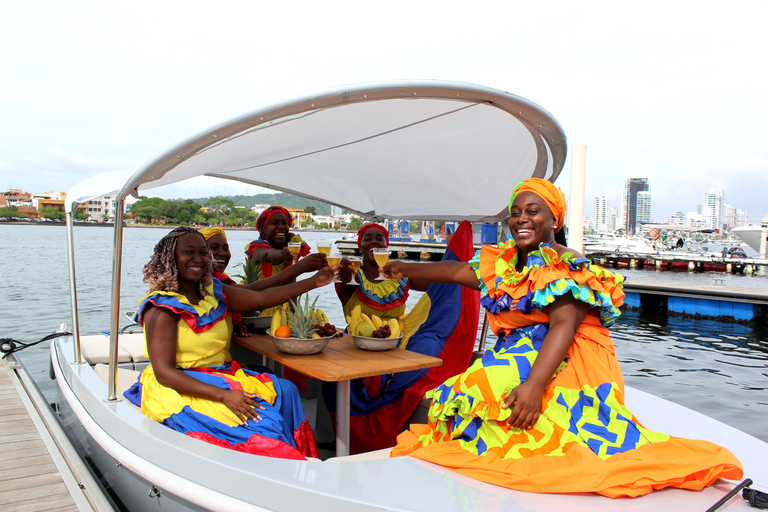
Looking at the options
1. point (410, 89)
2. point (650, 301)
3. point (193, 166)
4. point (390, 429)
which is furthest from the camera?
point (650, 301)

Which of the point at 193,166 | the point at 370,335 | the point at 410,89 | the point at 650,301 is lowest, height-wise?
the point at 650,301

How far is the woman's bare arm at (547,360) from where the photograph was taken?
185 centimetres

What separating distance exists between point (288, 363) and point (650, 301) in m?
15.3

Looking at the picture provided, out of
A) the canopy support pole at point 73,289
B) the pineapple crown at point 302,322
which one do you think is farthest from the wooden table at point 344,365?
the canopy support pole at point 73,289

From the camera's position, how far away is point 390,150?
10.8 ft

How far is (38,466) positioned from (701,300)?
51.7 ft

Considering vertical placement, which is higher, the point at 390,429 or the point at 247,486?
the point at 247,486

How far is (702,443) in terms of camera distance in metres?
1.85

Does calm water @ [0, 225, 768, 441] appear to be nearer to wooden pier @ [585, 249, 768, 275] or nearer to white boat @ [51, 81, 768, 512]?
white boat @ [51, 81, 768, 512]

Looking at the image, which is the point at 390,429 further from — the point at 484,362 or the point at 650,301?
the point at 650,301

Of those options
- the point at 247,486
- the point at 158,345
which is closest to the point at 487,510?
the point at 247,486

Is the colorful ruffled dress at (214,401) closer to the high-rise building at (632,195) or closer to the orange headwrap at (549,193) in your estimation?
the orange headwrap at (549,193)

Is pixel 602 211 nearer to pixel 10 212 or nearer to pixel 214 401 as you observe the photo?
pixel 10 212

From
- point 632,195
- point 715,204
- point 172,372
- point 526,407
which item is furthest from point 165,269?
point 715,204
